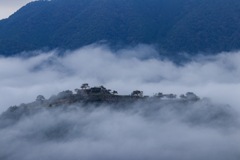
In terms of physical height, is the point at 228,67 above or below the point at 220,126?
above

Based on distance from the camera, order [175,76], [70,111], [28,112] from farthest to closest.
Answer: [175,76] < [28,112] < [70,111]

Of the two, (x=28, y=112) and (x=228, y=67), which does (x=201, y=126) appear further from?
(x=228, y=67)

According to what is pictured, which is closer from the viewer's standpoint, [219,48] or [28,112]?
[28,112]

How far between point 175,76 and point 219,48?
2069cm

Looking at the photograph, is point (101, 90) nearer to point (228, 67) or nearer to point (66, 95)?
point (66, 95)

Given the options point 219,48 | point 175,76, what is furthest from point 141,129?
point 219,48

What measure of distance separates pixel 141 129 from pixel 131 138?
4.23m

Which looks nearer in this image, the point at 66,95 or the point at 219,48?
the point at 66,95

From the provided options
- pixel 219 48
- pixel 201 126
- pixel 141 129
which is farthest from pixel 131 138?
pixel 219 48

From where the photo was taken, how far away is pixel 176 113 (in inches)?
3871

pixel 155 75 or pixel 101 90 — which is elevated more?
pixel 155 75

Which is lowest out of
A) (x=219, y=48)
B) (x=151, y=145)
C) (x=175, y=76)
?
(x=151, y=145)

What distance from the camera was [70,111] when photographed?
93.8 m

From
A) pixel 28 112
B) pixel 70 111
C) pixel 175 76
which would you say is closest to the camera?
pixel 70 111
